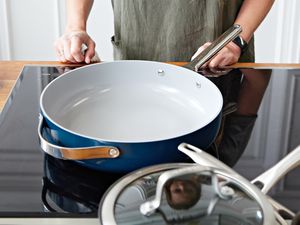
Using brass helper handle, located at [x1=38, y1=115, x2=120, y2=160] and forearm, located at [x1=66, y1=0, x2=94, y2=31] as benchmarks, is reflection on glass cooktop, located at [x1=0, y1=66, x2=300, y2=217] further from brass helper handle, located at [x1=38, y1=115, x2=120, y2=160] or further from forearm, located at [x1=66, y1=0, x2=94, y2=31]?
forearm, located at [x1=66, y1=0, x2=94, y2=31]

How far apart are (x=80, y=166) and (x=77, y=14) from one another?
0.57 m

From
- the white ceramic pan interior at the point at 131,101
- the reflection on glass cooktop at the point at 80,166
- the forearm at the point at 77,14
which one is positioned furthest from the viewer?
the forearm at the point at 77,14

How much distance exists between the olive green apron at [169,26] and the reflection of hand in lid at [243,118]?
0.74 feet

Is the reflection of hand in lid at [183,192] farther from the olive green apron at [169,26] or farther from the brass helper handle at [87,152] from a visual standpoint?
the olive green apron at [169,26]

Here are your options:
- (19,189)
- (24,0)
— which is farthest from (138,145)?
(24,0)

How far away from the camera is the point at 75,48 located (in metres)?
1.03

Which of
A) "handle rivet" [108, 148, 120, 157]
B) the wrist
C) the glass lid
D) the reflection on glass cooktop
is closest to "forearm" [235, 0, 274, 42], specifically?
the wrist

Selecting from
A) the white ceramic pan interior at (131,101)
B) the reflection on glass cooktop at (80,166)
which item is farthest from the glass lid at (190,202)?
the white ceramic pan interior at (131,101)

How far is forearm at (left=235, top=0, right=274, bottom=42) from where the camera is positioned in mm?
1210

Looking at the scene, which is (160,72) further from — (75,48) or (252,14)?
(252,14)

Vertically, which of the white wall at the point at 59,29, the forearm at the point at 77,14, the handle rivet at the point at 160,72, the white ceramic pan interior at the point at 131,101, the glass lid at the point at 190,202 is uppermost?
the forearm at the point at 77,14

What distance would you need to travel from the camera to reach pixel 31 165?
73cm

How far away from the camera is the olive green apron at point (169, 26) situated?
3.92 ft

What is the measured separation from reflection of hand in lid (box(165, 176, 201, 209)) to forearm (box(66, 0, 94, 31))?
0.73 metres
